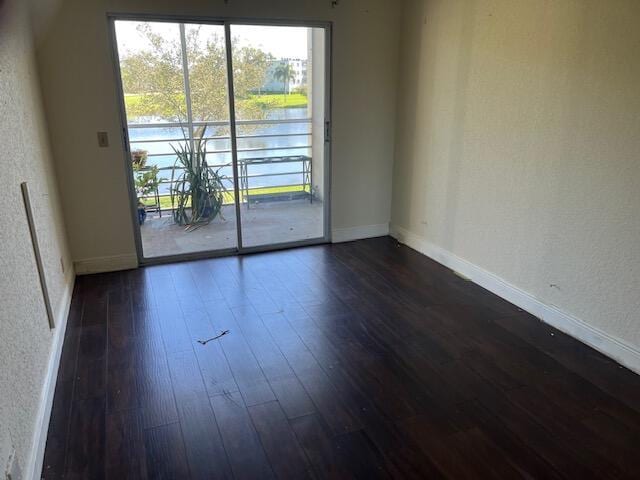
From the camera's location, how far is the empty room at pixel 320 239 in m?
1.95

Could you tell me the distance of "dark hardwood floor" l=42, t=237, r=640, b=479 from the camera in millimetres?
1847

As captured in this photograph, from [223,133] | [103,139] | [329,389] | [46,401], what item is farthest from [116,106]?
[329,389]

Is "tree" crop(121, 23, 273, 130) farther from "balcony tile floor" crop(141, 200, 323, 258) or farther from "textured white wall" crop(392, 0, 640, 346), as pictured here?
"textured white wall" crop(392, 0, 640, 346)

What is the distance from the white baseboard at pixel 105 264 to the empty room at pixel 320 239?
1.0 inches

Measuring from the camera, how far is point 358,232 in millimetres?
4586

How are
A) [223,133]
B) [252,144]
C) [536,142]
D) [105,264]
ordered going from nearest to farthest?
[536,142] → [105,264] → [252,144] → [223,133]

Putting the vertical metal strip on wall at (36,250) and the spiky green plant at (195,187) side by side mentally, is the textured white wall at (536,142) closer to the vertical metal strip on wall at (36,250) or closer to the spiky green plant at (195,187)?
the spiky green plant at (195,187)

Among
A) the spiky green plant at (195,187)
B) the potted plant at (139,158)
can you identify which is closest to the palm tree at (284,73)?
the spiky green plant at (195,187)

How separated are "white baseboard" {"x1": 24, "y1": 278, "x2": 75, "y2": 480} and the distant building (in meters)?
2.30

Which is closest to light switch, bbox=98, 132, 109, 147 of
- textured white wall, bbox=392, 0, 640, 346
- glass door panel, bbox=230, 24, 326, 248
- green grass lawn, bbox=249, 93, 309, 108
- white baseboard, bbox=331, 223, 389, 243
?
glass door panel, bbox=230, 24, 326, 248

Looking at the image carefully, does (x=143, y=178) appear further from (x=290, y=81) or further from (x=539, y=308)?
(x=539, y=308)

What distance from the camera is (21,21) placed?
2.80 m

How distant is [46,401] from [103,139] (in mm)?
2133

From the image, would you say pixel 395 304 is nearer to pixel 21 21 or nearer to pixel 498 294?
pixel 498 294
